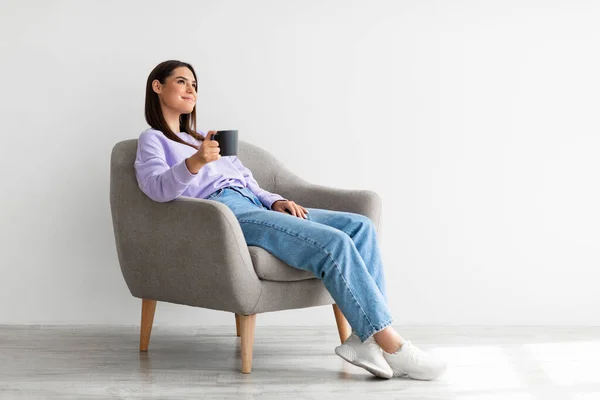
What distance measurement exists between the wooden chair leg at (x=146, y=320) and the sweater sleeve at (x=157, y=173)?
1.44 feet

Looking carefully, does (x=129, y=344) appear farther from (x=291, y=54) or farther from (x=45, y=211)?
(x=291, y=54)

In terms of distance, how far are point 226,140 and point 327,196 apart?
0.69 m

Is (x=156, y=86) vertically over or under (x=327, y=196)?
over

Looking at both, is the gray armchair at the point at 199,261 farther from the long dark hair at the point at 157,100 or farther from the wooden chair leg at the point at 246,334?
the long dark hair at the point at 157,100

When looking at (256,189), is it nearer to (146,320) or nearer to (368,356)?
(146,320)

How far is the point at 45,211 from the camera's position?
323cm

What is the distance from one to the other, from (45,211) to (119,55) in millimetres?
689

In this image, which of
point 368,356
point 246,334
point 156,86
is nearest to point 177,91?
point 156,86

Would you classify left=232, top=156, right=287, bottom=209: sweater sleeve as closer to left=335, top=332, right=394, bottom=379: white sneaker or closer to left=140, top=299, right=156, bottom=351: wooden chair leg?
left=140, top=299, right=156, bottom=351: wooden chair leg

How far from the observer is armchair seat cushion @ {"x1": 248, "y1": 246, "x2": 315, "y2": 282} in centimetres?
235

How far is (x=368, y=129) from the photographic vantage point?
3234 mm

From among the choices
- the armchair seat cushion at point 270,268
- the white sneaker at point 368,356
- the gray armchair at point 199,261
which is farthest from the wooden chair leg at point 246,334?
the white sneaker at point 368,356

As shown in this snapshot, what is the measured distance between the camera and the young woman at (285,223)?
7.41 ft

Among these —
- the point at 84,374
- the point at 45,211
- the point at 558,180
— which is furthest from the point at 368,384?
the point at 45,211
